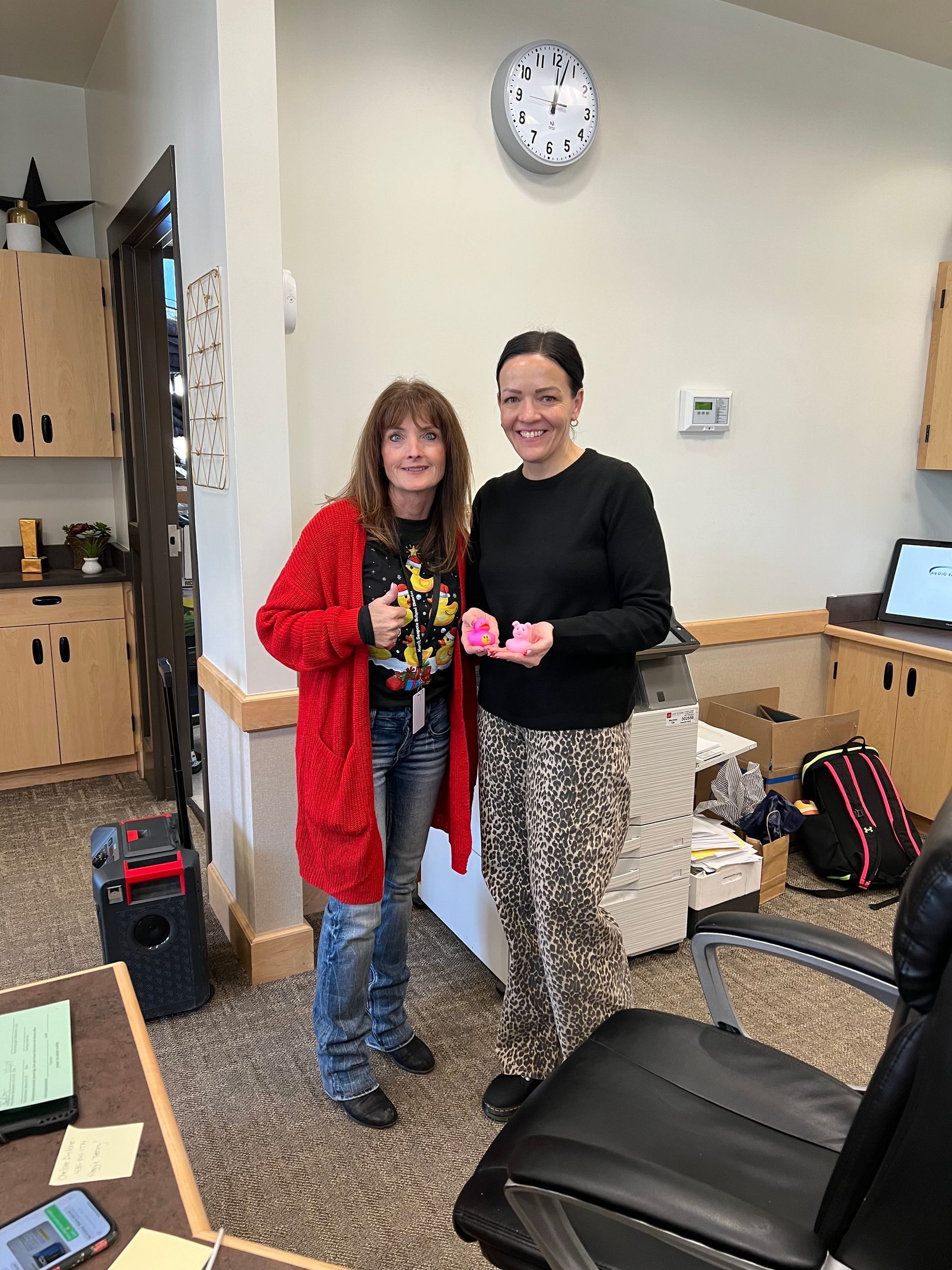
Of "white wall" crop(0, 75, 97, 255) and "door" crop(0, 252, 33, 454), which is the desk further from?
"white wall" crop(0, 75, 97, 255)

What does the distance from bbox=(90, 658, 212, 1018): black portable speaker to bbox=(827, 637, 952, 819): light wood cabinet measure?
2494mm

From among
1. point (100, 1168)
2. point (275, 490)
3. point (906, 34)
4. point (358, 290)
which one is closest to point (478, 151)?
point (358, 290)

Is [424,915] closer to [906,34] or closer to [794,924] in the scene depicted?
[794,924]

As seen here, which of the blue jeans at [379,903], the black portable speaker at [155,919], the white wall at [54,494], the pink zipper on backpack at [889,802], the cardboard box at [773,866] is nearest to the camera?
the blue jeans at [379,903]

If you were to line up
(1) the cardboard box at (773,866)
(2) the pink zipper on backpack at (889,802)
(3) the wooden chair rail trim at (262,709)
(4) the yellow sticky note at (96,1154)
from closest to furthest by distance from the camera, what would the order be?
(4) the yellow sticky note at (96,1154)
(3) the wooden chair rail trim at (262,709)
(1) the cardboard box at (773,866)
(2) the pink zipper on backpack at (889,802)

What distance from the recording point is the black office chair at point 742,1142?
843mm

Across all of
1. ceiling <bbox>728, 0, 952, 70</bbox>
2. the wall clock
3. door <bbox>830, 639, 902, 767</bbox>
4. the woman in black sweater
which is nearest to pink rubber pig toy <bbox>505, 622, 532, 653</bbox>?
the woman in black sweater

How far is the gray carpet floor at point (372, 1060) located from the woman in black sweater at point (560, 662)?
0.23 m

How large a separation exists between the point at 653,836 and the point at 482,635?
1.06m

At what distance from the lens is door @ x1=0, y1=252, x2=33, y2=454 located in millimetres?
3549

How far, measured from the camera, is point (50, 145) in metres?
3.85

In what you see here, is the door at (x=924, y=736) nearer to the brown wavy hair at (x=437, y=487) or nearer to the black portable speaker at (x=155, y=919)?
the brown wavy hair at (x=437, y=487)

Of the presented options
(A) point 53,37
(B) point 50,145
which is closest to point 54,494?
(B) point 50,145

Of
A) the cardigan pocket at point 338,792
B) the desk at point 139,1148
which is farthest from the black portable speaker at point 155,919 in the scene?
the desk at point 139,1148
